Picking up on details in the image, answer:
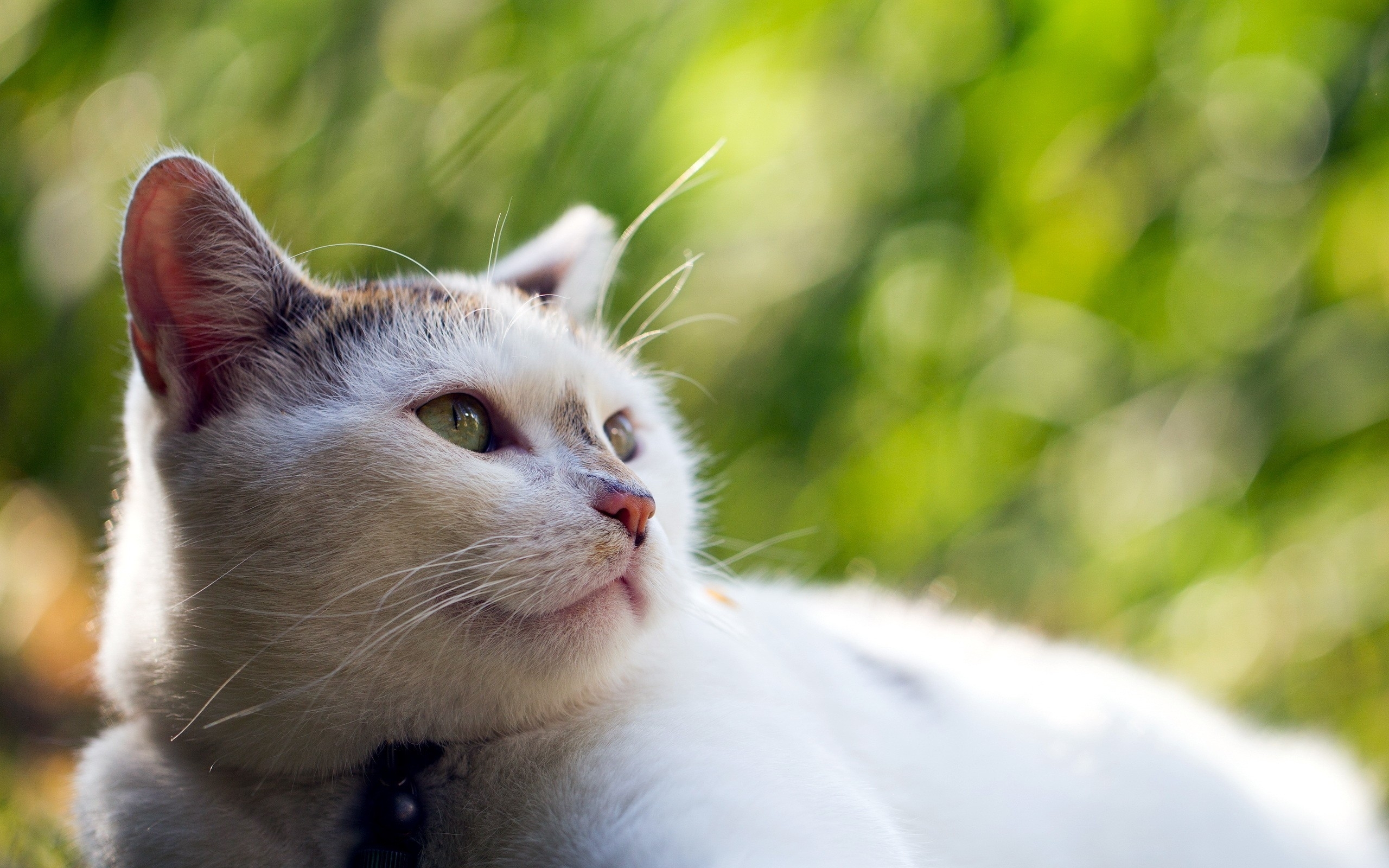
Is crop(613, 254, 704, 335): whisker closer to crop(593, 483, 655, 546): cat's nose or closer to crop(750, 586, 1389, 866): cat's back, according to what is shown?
crop(593, 483, 655, 546): cat's nose

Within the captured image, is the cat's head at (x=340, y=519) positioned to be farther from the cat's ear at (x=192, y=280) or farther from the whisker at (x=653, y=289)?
the whisker at (x=653, y=289)

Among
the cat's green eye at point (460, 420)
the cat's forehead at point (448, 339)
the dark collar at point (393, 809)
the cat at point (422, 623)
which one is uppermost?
the cat's forehead at point (448, 339)

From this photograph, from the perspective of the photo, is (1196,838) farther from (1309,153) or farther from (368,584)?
(1309,153)

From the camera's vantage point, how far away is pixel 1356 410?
1.79 metres

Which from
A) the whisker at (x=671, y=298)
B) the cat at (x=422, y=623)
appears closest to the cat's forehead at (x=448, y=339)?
the cat at (x=422, y=623)

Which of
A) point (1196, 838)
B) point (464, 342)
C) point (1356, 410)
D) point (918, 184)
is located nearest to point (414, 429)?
point (464, 342)

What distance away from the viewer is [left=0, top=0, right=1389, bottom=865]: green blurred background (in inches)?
65.2

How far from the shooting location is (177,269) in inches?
29.8

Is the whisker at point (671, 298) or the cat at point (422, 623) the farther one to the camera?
the whisker at point (671, 298)

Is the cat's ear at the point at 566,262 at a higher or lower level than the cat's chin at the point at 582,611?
higher

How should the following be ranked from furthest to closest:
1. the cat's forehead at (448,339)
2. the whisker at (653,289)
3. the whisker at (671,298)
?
1. the whisker at (671,298)
2. the whisker at (653,289)
3. the cat's forehead at (448,339)

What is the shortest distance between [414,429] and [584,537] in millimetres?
168

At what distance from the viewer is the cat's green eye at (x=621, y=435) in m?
0.92

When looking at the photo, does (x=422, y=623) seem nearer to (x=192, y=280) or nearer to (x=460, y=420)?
(x=460, y=420)
